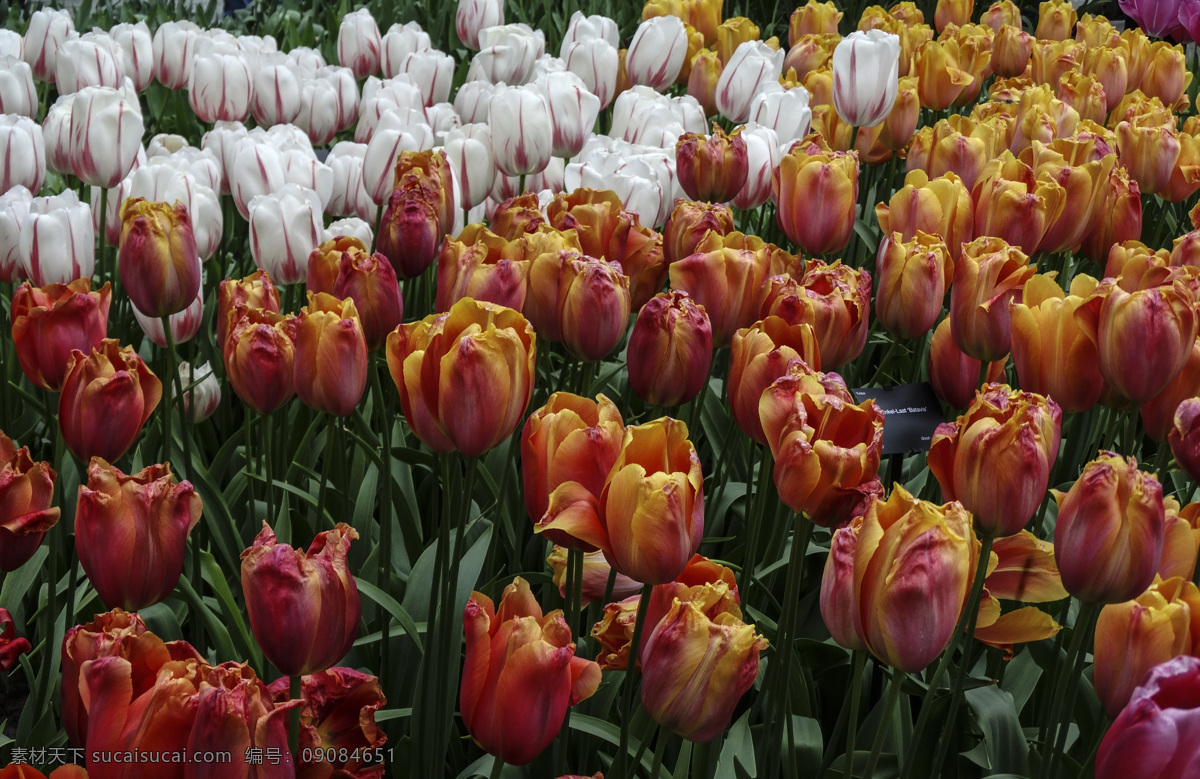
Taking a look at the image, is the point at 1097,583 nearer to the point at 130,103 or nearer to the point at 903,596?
the point at 903,596

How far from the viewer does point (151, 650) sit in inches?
30.9

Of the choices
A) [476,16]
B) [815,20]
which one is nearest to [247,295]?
[476,16]

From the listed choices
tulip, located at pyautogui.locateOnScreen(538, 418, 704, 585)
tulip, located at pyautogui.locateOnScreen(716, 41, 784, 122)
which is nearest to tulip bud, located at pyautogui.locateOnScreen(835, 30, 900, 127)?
tulip, located at pyautogui.locateOnScreen(716, 41, 784, 122)

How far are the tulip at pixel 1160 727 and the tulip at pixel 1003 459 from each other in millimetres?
268

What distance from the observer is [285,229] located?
176 cm

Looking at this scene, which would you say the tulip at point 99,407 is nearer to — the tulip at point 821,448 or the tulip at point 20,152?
the tulip at point 821,448

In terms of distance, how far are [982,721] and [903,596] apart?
1.76ft

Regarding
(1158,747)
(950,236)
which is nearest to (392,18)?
(950,236)

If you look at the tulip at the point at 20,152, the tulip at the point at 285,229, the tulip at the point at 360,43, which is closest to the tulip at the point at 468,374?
the tulip at the point at 285,229

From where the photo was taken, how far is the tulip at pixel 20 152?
76.3 inches

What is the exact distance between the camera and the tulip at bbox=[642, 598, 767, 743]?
0.86 metres

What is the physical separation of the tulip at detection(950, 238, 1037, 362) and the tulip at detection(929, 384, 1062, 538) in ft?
1.21

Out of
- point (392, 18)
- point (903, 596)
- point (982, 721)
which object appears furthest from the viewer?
point (392, 18)

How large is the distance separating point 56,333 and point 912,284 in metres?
1.07
